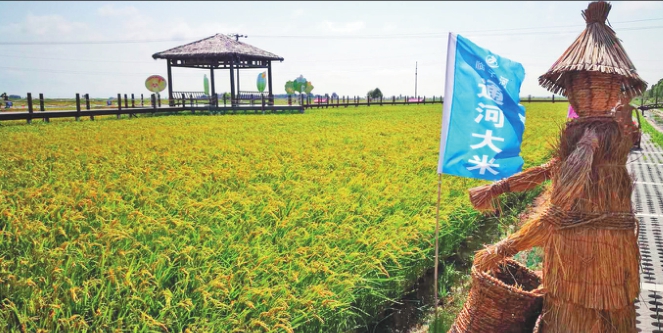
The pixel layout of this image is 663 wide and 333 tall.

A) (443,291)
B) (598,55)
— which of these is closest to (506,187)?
(598,55)

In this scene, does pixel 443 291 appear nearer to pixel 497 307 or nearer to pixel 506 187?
pixel 497 307

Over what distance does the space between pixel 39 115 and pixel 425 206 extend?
14.0 metres

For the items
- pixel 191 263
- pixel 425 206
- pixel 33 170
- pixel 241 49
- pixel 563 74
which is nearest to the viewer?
pixel 563 74

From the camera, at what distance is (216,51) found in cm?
2317

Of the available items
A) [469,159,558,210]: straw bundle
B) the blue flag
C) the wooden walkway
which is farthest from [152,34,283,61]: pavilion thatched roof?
[469,159,558,210]: straw bundle

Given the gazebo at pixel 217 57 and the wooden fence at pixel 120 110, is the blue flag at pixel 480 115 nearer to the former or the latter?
the wooden fence at pixel 120 110

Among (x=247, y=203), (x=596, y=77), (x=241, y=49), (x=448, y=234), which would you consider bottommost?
(x=448, y=234)

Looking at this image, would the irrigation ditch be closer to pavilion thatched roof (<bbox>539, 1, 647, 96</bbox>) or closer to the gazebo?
pavilion thatched roof (<bbox>539, 1, 647, 96</bbox>)

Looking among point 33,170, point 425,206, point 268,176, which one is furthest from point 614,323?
point 33,170

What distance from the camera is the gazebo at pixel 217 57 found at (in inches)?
902

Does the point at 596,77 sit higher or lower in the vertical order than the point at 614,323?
higher

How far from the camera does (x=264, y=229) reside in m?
3.40

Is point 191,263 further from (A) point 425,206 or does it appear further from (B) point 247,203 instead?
(A) point 425,206

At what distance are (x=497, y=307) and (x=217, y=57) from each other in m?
22.6
